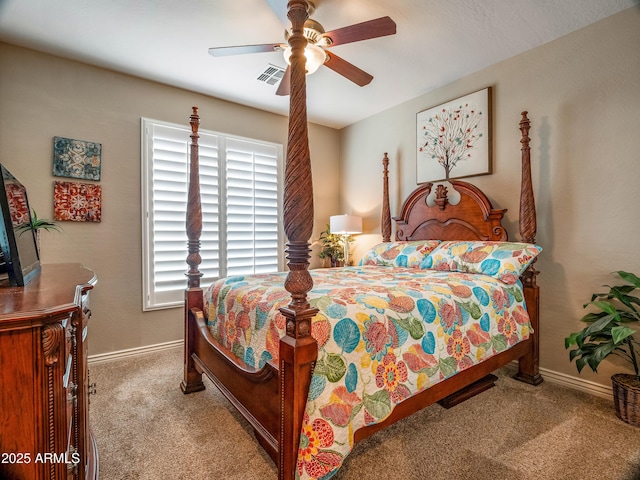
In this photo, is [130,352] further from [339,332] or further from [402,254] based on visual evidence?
[402,254]

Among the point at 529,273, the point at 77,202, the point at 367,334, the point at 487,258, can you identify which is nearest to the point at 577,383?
the point at 529,273

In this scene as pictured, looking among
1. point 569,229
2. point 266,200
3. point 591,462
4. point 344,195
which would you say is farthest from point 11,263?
point 344,195

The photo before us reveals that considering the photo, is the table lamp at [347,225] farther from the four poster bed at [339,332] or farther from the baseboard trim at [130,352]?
the baseboard trim at [130,352]

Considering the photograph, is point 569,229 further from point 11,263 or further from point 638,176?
point 11,263

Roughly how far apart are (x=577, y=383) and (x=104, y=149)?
14.7ft

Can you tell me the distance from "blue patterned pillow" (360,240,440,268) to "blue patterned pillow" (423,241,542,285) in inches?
3.5

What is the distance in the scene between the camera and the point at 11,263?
3.47 feet

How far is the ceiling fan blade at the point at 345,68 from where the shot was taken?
2.22 meters

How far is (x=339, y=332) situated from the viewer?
135 centimetres

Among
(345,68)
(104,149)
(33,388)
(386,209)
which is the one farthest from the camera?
(386,209)

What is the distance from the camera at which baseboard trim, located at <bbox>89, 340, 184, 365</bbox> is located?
290 centimetres

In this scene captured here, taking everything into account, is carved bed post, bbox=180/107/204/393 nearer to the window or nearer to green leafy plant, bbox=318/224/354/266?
the window

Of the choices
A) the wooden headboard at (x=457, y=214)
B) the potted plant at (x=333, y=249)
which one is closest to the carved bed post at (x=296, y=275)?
the wooden headboard at (x=457, y=214)

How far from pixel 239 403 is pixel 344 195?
3389 millimetres
